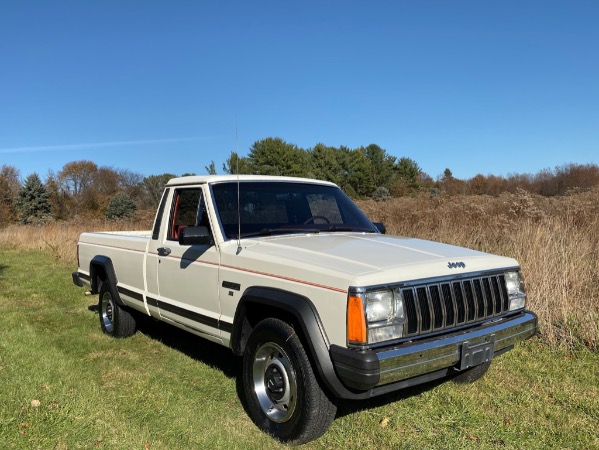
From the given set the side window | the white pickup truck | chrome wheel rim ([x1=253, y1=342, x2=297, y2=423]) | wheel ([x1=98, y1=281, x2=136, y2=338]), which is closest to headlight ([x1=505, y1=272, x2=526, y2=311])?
the white pickup truck

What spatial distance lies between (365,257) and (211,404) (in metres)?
1.95

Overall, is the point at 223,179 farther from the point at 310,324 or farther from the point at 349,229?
the point at 310,324

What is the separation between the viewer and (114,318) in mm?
6125

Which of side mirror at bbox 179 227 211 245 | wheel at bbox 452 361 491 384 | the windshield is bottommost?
wheel at bbox 452 361 491 384

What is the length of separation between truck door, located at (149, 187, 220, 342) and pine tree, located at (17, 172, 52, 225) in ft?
177

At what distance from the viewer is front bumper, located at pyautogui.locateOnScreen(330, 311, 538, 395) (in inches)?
112

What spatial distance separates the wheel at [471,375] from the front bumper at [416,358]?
32.6 inches

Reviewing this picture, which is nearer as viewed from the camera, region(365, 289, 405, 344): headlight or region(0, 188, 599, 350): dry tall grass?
region(365, 289, 405, 344): headlight

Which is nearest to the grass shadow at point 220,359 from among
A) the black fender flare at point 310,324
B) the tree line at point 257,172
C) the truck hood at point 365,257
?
the black fender flare at point 310,324

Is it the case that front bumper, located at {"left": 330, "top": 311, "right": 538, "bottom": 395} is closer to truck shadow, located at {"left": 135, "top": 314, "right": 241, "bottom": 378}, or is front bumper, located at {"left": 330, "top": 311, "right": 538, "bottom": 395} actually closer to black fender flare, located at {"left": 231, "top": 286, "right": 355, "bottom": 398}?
black fender flare, located at {"left": 231, "top": 286, "right": 355, "bottom": 398}

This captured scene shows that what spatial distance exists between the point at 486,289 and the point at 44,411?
361 centimetres

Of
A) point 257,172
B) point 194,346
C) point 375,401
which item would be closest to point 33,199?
point 257,172

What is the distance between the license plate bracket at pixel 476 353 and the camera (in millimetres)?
3225

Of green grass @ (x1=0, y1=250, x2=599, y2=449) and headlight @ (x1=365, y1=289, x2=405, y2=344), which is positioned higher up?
headlight @ (x1=365, y1=289, x2=405, y2=344)
